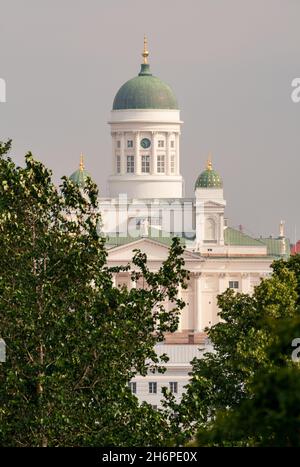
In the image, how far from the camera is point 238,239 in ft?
458

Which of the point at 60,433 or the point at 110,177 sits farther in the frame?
the point at 110,177

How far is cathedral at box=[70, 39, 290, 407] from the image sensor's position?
13488 cm

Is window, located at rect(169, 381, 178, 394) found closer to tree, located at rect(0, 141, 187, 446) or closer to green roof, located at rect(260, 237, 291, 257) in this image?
tree, located at rect(0, 141, 187, 446)

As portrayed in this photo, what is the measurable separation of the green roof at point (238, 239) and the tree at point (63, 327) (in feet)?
349

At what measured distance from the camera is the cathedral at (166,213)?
443 feet

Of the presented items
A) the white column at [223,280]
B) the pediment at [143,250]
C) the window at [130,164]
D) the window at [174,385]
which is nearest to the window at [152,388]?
the window at [174,385]

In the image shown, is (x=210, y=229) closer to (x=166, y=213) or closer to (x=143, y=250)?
(x=166, y=213)

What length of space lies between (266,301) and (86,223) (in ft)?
39.9

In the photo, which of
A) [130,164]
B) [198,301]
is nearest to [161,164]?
[130,164]

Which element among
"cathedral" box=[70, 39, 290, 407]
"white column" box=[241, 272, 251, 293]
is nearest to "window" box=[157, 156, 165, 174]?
"cathedral" box=[70, 39, 290, 407]

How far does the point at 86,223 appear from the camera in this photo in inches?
1267

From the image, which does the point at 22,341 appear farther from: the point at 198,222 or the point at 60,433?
the point at 198,222

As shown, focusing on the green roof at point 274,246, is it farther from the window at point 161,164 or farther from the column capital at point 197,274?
the window at point 161,164
